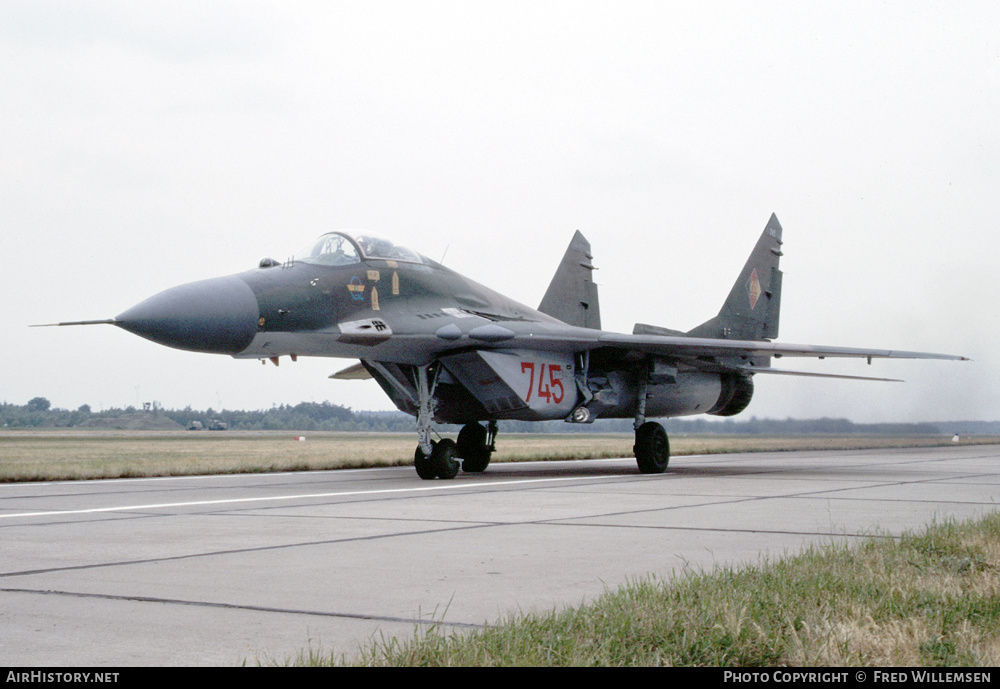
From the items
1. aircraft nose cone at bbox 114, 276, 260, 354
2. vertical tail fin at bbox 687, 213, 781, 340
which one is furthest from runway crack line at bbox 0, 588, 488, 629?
vertical tail fin at bbox 687, 213, 781, 340

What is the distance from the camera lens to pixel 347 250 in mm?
13539

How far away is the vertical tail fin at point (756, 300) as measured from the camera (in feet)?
65.1

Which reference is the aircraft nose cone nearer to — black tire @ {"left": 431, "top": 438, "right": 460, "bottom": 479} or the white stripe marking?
the white stripe marking

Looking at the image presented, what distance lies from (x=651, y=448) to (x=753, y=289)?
5725mm

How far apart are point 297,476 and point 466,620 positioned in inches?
449

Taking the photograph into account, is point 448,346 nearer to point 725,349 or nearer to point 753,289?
point 725,349

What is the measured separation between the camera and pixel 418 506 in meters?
9.59

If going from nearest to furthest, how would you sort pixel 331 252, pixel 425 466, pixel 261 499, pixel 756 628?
pixel 756 628 < pixel 261 499 < pixel 331 252 < pixel 425 466

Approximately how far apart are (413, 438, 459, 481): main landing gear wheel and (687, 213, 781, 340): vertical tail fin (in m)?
6.77

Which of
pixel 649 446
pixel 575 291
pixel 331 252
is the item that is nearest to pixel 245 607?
pixel 331 252

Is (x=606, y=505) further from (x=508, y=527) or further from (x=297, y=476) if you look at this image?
(x=297, y=476)
